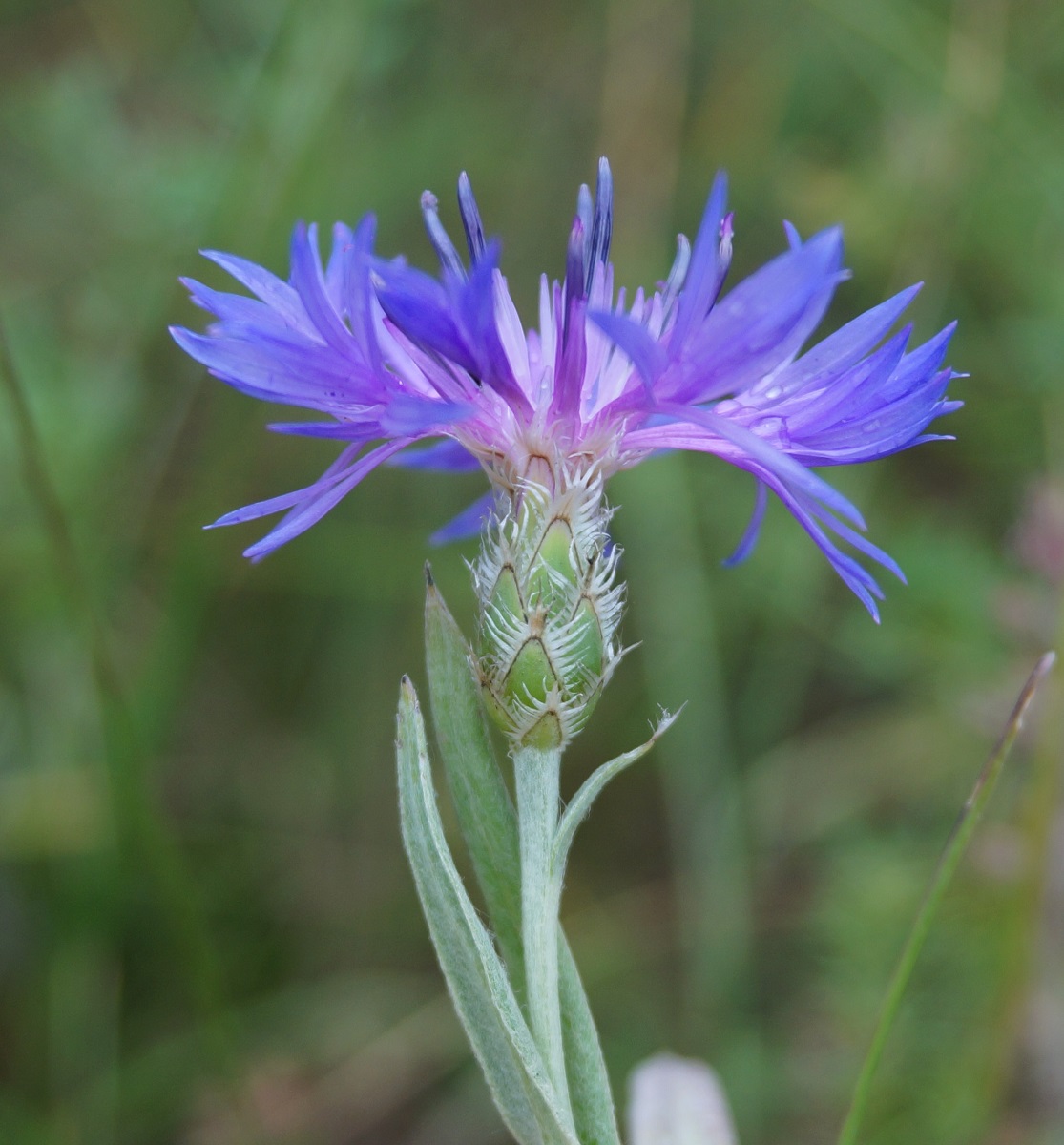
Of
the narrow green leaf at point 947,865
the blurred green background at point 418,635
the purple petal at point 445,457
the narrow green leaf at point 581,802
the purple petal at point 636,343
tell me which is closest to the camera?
the purple petal at point 636,343

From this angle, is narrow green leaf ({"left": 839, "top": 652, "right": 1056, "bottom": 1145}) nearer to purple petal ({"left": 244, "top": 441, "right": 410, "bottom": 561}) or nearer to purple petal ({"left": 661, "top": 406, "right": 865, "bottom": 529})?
purple petal ({"left": 661, "top": 406, "right": 865, "bottom": 529})

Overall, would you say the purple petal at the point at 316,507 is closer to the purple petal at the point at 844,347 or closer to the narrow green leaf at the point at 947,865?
the purple petal at the point at 844,347

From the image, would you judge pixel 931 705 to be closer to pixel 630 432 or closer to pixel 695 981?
pixel 695 981

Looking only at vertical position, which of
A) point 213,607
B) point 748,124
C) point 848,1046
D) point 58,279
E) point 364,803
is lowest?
point 848,1046

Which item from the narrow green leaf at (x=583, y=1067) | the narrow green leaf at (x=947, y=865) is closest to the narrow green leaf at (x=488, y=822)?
the narrow green leaf at (x=583, y=1067)

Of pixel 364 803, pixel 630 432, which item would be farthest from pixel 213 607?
pixel 630 432

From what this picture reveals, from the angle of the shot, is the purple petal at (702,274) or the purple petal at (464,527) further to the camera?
the purple petal at (464,527)

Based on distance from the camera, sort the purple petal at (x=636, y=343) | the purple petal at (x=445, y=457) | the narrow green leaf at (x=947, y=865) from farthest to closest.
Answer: the purple petal at (x=445, y=457) → the narrow green leaf at (x=947, y=865) → the purple petal at (x=636, y=343)
